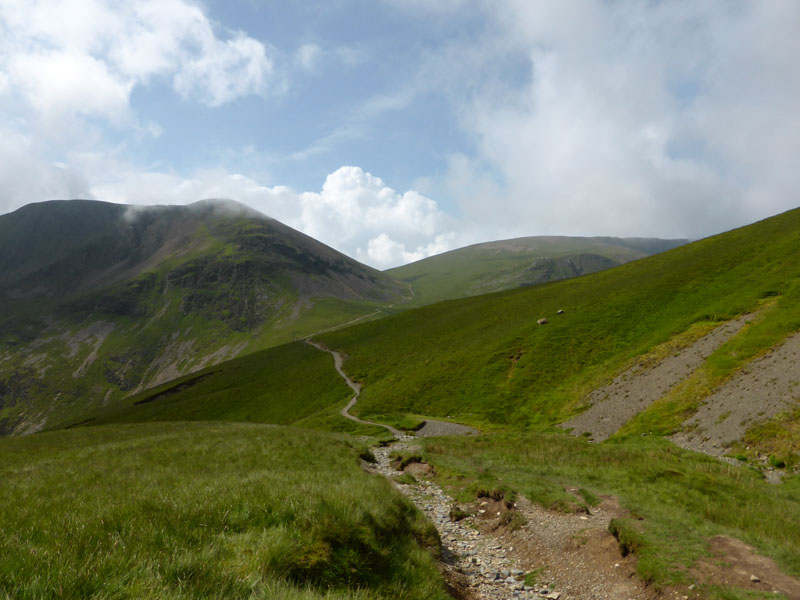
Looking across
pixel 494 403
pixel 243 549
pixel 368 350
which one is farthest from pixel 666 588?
pixel 368 350

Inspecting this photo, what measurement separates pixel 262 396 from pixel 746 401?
7748 cm

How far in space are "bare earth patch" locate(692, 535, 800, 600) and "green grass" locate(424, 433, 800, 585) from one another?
31cm

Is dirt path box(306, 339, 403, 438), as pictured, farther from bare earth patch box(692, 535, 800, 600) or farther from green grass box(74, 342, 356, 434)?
bare earth patch box(692, 535, 800, 600)

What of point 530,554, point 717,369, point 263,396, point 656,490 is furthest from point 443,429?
point 263,396

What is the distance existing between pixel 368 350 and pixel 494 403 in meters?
46.8

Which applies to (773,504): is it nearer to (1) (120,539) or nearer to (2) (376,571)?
(2) (376,571)

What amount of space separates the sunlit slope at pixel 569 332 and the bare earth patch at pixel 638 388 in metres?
2.59

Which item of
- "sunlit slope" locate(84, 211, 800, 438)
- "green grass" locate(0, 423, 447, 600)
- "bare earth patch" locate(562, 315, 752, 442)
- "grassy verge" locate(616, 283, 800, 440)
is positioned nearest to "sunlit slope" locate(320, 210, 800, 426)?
"sunlit slope" locate(84, 211, 800, 438)

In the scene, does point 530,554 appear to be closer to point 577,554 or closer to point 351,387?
point 577,554

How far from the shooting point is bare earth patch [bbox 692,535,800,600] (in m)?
8.84

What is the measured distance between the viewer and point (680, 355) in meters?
46.2

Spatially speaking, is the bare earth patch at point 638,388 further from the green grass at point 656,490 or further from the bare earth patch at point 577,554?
the bare earth patch at point 577,554

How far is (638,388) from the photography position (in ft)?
142

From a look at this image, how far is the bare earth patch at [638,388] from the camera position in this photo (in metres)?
39.7
